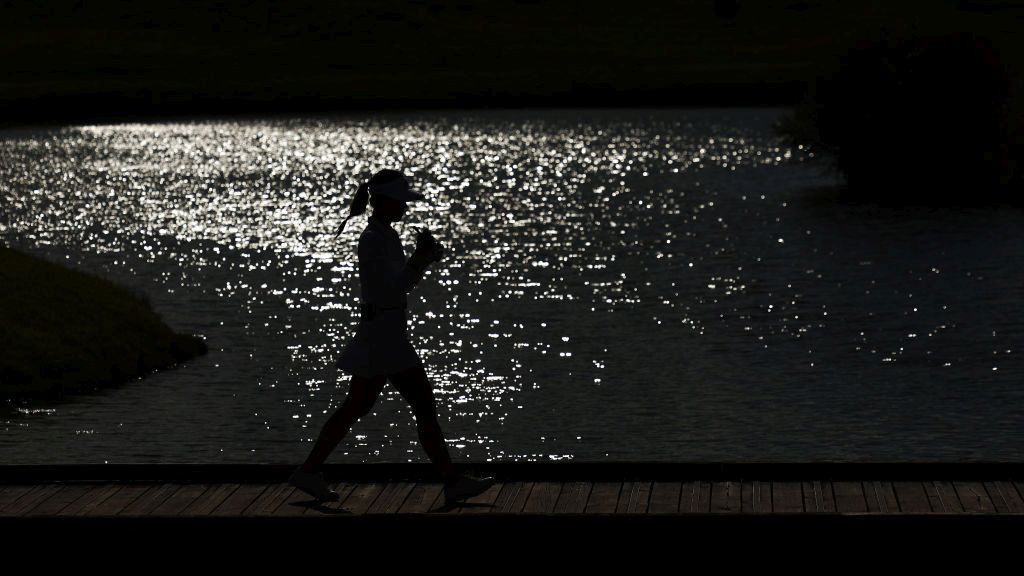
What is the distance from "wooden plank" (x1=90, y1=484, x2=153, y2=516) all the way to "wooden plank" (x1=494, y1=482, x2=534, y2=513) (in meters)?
2.60

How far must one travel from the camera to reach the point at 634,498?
573 inches

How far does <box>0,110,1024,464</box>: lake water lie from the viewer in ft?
75.8

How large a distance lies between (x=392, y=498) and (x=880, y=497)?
3.44m

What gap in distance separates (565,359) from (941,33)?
32363 millimetres

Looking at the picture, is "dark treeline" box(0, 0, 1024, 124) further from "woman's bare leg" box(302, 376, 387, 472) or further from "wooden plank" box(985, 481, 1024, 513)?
"woman's bare leg" box(302, 376, 387, 472)

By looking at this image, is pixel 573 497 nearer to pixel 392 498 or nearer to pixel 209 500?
pixel 392 498

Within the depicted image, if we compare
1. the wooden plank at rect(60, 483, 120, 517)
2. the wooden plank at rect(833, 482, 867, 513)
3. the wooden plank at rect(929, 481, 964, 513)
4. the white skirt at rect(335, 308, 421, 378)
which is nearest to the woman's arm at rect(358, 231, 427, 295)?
the white skirt at rect(335, 308, 421, 378)

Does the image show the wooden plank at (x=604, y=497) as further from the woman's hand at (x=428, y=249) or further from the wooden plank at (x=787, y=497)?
the woman's hand at (x=428, y=249)

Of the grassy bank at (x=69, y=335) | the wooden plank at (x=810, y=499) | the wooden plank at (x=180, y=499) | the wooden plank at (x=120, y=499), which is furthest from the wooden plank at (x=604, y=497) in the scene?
the grassy bank at (x=69, y=335)

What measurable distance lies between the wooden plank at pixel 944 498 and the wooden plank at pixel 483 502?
10.0 ft

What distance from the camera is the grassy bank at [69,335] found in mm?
26547

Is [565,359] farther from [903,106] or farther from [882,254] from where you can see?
[903,106]

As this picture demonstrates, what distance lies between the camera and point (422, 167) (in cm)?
7812

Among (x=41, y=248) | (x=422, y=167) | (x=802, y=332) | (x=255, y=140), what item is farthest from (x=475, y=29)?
(x=802, y=332)
